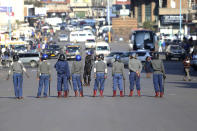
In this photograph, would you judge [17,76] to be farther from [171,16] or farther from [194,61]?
[171,16]

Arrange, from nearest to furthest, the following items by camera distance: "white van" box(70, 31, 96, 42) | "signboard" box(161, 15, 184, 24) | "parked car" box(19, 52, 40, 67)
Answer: "parked car" box(19, 52, 40, 67) < "white van" box(70, 31, 96, 42) < "signboard" box(161, 15, 184, 24)

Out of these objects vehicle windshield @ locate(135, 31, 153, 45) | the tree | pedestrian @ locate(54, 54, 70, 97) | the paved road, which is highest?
the tree

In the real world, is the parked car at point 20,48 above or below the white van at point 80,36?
below

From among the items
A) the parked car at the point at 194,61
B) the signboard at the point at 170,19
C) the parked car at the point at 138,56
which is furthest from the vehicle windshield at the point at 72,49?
the signboard at the point at 170,19

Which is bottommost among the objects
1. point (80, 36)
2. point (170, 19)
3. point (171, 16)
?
point (80, 36)

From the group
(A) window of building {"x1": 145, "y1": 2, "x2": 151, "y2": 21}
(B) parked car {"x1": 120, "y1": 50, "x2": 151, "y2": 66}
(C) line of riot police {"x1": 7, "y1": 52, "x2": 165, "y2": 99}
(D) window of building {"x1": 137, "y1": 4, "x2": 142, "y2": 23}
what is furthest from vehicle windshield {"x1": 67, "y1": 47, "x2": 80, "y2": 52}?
(D) window of building {"x1": 137, "y1": 4, "x2": 142, "y2": 23}

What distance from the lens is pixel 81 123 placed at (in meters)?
15.3

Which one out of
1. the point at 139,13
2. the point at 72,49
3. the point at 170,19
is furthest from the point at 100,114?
the point at 139,13

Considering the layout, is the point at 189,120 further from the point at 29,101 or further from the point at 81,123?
the point at 29,101

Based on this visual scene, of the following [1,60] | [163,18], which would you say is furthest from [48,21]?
[1,60]

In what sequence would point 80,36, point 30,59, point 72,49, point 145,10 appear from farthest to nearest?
1. point 145,10
2. point 80,36
3. point 72,49
4. point 30,59

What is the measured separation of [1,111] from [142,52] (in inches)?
1548

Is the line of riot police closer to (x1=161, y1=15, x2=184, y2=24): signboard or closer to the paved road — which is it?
the paved road

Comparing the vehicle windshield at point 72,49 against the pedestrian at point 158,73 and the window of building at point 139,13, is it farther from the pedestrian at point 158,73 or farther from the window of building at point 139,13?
the window of building at point 139,13
